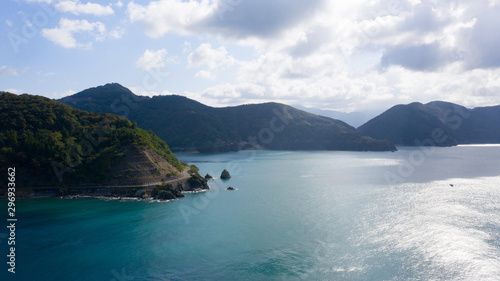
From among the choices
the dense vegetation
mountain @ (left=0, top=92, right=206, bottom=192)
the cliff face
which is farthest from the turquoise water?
the dense vegetation

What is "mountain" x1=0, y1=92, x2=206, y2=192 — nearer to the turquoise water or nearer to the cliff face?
A: the cliff face

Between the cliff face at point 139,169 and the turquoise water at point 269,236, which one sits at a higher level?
the cliff face at point 139,169

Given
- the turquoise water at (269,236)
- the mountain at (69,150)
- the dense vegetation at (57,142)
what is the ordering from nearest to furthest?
the turquoise water at (269,236)
the dense vegetation at (57,142)
the mountain at (69,150)

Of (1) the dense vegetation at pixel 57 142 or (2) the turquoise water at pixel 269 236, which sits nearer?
(2) the turquoise water at pixel 269 236

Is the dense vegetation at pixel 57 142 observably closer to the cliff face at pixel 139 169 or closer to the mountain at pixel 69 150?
the mountain at pixel 69 150

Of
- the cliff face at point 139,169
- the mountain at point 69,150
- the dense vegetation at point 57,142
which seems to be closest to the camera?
the dense vegetation at point 57,142

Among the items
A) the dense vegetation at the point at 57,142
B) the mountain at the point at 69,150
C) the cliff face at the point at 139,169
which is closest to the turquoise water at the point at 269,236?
the cliff face at the point at 139,169

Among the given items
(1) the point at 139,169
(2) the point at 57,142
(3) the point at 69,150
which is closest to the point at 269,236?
(1) the point at 139,169
